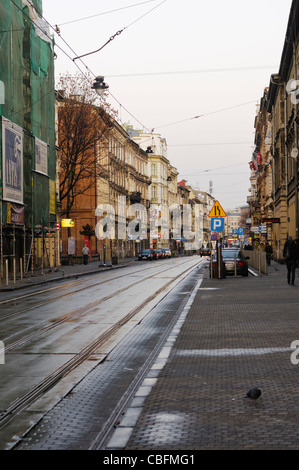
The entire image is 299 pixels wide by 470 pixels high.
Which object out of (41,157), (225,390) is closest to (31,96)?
(41,157)

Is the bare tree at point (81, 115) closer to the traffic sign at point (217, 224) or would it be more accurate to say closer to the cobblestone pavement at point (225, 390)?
the traffic sign at point (217, 224)

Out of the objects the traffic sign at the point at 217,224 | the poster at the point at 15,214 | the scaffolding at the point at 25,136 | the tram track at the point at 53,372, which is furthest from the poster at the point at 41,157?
Result: the tram track at the point at 53,372

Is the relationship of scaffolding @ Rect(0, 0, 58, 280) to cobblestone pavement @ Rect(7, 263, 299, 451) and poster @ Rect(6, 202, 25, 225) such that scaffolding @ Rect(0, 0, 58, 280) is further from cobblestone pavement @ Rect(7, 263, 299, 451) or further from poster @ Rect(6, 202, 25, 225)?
cobblestone pavement @ Rect(7, 263, 299, 451)

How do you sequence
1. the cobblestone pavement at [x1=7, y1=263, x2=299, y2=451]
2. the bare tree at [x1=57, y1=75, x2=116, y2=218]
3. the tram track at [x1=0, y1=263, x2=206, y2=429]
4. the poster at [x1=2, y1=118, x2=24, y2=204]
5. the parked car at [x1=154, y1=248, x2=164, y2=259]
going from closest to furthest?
1. the cobblestone pavement at [x1=7, y1=263, x2=299, y2=451]
2. the tram track at [x1=0, y1=263, x2=206, y2=429]
3. the poster at [x1=2, y1=118, x2=24, y2=204]
4. the bare tree at [x1=57, y1=75, x2=116, y2=218]
5. the parked car at [x1=154, y1=248, x2=164, y2=259]

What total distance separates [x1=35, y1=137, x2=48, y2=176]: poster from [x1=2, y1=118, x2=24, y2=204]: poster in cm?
392

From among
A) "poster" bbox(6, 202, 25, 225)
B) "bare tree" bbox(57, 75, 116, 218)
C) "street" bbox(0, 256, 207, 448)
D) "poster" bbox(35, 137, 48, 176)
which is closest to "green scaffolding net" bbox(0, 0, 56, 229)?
"poster" bbox(35, 137, 48, 176)

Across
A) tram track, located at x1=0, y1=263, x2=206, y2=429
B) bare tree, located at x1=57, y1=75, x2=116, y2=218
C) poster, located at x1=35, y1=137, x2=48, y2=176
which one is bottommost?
tram track, located at x1=0, y1=263, x2=206, y2=429

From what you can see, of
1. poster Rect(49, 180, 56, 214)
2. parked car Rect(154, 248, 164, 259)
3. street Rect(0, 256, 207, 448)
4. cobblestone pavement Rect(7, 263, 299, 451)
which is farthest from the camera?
parked car Rect(154, 248, 164, 259)

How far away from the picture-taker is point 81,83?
5075 cm

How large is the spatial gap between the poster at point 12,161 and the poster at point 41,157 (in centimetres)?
392

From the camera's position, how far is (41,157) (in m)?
41.2

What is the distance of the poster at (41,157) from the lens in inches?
1582

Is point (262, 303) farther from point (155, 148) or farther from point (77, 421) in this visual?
point (155, 148)

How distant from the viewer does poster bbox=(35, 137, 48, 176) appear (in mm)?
40188
